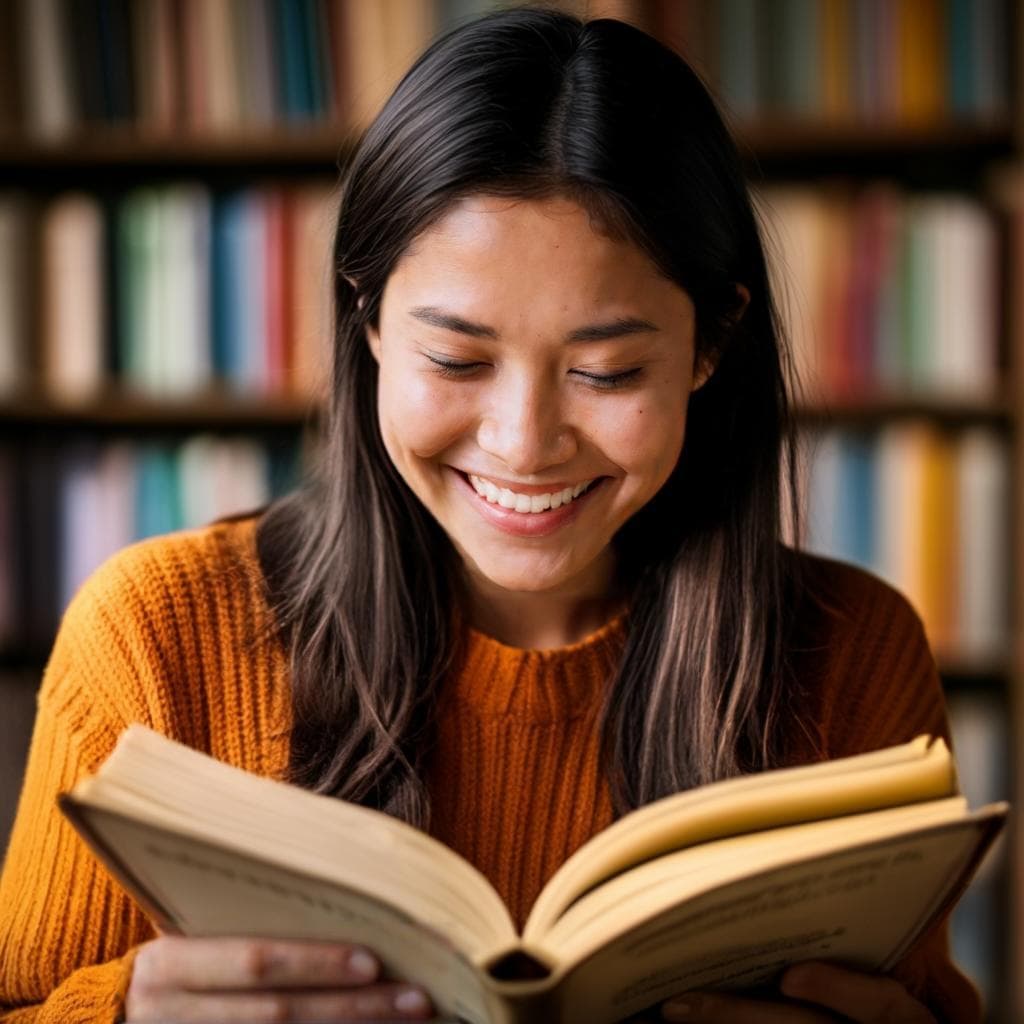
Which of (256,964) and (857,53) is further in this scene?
(857,53)

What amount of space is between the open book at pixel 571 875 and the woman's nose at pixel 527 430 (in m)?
0.27

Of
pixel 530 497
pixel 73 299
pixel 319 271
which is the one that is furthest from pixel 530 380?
pixel 73 299

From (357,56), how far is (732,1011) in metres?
1.53

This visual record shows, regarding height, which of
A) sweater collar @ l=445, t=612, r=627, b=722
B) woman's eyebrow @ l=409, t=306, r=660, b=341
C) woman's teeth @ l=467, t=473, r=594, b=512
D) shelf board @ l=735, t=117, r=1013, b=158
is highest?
shelf board @ l=735, t=117, r=1013, b=158

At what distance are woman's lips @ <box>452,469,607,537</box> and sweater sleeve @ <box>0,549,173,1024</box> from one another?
0.28 meters

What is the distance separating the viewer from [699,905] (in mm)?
675

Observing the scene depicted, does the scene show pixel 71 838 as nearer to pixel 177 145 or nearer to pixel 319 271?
pixel 319 271

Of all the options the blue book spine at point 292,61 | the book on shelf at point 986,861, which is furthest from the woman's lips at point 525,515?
the book on shelf at point 986,861

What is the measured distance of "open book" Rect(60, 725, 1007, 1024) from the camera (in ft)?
2.20

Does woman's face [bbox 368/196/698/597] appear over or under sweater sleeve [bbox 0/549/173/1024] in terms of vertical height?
over

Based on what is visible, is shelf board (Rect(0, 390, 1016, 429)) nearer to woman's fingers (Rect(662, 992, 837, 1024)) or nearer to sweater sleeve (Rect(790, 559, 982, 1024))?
sweater sleeve (Rect(790, 559, 982, 1024))

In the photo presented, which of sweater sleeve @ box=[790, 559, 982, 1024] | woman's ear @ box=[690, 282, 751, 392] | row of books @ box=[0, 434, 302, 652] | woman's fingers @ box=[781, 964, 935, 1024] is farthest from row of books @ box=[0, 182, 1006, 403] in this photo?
woman's fingers @ box=[781, 964, 935, 1024]

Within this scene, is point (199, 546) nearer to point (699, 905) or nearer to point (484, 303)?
point (484, 303)

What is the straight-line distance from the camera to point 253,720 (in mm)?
1057
